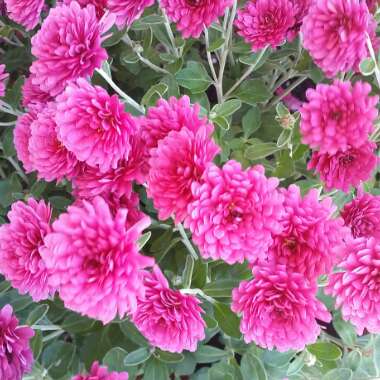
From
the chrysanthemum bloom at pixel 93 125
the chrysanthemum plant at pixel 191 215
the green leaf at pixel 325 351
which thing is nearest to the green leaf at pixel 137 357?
the chrysanthemum plant at pixel 191 215

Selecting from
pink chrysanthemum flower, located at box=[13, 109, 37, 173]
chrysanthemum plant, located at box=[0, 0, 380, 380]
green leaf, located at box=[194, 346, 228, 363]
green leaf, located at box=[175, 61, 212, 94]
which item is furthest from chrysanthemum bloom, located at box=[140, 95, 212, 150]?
green leaf, located at box=[194, 346, 228, 363]

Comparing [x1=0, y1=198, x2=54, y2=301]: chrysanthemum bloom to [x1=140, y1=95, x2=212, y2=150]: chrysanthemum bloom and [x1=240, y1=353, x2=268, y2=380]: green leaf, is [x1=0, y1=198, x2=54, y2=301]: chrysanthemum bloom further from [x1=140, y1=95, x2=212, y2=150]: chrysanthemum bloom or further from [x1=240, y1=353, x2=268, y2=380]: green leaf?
[x1=240, y1=353, x2=268, y2=380]: green leaf

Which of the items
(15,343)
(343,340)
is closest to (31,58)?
(15,343)

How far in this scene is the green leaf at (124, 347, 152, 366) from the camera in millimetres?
903

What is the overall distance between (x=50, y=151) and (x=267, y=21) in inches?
17.4

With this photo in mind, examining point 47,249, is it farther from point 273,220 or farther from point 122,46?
point 122,46

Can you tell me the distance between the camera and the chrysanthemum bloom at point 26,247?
73cm

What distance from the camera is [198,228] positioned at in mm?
618

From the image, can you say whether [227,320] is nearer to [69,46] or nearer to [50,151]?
[50,151]

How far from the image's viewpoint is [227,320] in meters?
0.86

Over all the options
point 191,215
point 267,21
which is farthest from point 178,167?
point 267,21

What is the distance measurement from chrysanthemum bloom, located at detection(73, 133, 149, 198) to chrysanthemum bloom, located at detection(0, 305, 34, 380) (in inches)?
10.1

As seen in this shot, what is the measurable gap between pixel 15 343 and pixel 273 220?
443mm

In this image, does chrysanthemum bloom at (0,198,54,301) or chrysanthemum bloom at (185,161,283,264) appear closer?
chrysanthemum bloom at (185,161,283,264)
